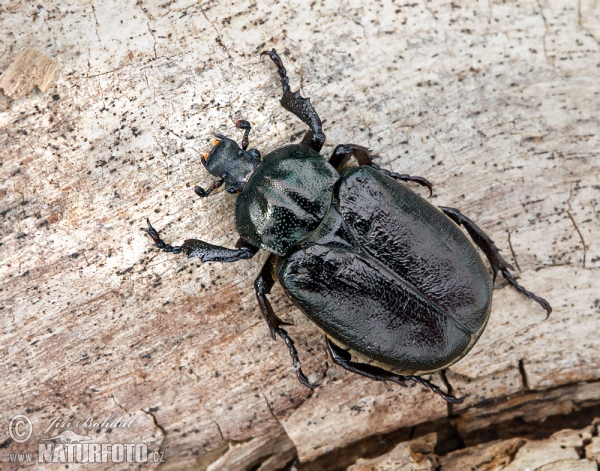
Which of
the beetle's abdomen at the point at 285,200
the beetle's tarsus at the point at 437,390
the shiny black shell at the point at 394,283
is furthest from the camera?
the beetle's tarsus at the point at 437,390

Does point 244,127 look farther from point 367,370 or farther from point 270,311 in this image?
point 367,370

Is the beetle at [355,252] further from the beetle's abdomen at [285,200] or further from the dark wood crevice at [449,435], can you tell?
the dark wood crevice at [449,435]

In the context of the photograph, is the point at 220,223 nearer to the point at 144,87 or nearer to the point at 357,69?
the point at 144,87

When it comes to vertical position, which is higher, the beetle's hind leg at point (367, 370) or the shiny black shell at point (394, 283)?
the shiny black shell at point (394, 283)

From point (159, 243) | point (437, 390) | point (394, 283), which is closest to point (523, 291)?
point (437, 390)

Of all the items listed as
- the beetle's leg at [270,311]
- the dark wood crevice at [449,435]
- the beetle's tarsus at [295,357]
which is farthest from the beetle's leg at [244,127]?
the dark wood crevice at [449,435]

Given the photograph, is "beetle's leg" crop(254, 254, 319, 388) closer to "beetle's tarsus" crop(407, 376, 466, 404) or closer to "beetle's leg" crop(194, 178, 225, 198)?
"beetle's leg" crop(194, 178, 225, 198)
